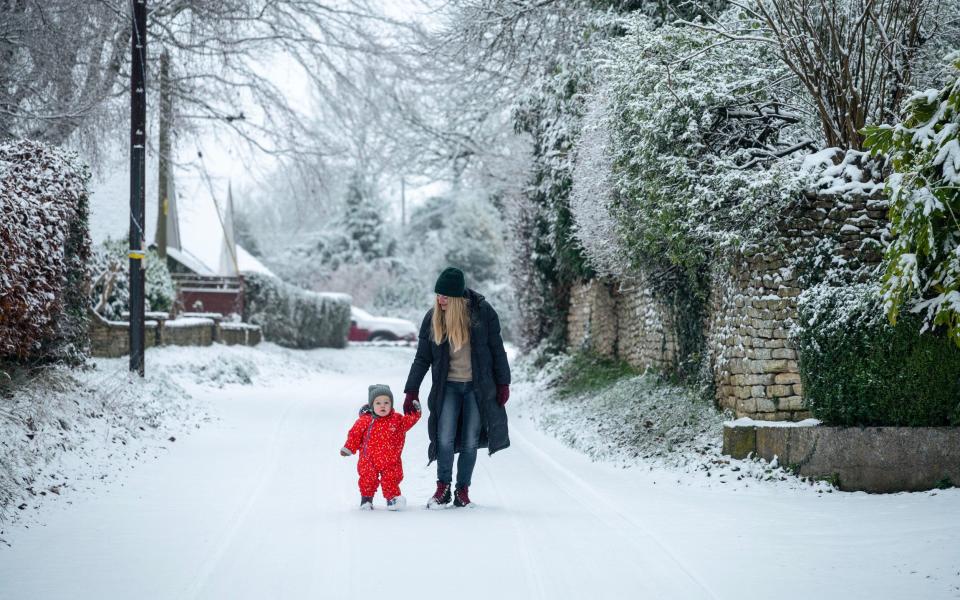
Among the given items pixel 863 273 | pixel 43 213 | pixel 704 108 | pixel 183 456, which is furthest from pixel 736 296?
pixel 43 213

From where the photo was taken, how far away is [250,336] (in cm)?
2442

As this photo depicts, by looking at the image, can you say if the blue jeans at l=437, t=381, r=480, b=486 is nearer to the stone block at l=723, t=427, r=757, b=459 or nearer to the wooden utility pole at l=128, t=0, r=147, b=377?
the stone block at l=723, t=427, r=757, b=459

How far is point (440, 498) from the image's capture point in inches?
271

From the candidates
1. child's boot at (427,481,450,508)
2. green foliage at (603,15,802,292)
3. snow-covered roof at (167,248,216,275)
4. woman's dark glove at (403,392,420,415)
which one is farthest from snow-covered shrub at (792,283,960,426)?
snow-covered roof at (167,248,216,275)

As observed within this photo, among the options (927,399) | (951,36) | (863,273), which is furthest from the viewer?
(951,36)

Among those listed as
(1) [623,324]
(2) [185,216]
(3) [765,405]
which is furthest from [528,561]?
(2) [185,216]

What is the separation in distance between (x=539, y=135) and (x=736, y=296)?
24.6 feet

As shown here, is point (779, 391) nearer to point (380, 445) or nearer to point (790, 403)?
point (790, 403)

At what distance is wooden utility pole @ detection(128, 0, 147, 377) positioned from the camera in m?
12.4

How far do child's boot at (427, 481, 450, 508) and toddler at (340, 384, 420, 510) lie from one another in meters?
0.23

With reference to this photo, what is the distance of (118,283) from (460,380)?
12689 mm

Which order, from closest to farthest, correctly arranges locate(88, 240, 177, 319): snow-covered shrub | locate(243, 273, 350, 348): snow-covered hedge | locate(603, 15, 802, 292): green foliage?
1. locate(603, 15, 802, 292): green foliage
2. locate(88, 240, 177, 319): snow-covered shrub
3. locate(243, 273, 350, 348): snow-covered hedge

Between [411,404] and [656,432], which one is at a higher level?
[411,404]

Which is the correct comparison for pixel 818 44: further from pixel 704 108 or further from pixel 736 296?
pixel 736 296
